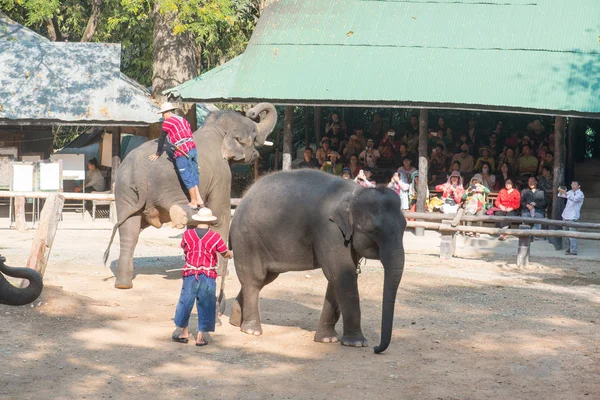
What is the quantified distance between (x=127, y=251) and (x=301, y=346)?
4.06m

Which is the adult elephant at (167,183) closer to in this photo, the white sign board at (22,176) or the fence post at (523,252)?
the fence post at (523,252)

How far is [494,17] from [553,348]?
42.8 ft

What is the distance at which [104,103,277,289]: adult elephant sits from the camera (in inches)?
550

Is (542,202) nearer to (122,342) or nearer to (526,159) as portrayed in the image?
(526,159)

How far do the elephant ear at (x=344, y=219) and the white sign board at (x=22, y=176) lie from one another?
13030mm

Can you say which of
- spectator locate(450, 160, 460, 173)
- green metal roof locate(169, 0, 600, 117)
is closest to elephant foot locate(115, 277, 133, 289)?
green metal roof locate(169, 0, 600, 117)

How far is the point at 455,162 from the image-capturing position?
23.2m

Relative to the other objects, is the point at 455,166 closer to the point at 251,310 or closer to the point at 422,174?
the point at 422,174

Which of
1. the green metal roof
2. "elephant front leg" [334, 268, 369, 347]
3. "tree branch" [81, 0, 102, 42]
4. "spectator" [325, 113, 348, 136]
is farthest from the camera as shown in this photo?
"tree branch" [81, 0, 102, 42]

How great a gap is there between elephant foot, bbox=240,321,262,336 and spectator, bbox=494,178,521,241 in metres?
10.8

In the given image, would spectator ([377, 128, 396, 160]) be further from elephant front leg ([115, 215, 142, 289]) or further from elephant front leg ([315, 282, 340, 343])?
elephant front leg ([315, 282, 340, 343])

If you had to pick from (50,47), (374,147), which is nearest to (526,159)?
(374,147)

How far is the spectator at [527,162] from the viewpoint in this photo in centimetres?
2322

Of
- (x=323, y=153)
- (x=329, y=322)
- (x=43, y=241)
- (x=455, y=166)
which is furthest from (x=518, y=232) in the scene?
(x=43, y=241)
